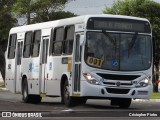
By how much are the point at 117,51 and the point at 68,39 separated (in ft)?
7.27

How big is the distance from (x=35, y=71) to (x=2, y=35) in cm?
3052

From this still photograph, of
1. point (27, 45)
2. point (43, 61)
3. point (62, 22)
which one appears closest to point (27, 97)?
point (27, 45)

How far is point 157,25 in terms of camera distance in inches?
1704

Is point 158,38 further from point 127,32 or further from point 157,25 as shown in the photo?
point 127,32

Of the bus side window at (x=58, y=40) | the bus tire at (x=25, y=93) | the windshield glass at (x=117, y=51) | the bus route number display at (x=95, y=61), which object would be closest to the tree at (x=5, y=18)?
the bus tire at (x=25, y=93)

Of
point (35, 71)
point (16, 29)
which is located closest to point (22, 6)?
point (16, 29)

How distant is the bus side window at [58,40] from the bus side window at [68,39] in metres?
0.40

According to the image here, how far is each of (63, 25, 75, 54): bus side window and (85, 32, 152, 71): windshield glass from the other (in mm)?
1262

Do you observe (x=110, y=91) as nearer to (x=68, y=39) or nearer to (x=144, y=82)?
(x=144, y=82)

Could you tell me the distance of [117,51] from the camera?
2188 centimetres

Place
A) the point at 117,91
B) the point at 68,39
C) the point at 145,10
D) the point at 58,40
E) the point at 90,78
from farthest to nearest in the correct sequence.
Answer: the point at 145,10, the point at 58,40, the point at 68,39, the point at 117,91, the point at 90,78

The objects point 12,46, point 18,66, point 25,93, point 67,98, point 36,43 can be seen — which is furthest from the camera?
point 12,46

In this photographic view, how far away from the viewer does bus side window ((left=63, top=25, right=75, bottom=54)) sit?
2291cm

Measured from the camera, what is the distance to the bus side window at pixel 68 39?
75.2 feet
